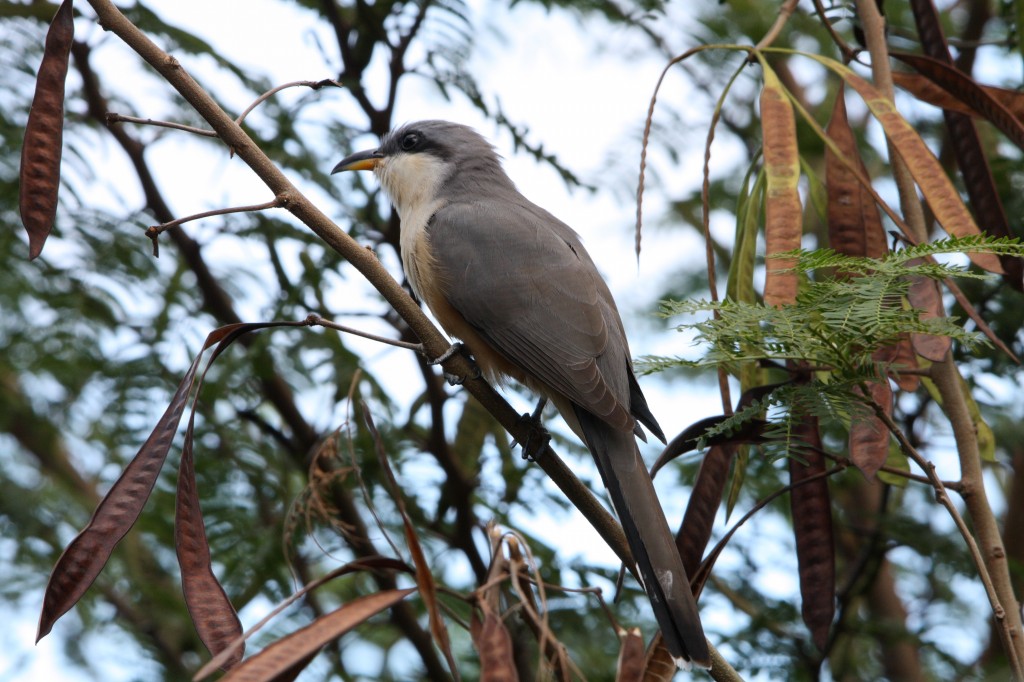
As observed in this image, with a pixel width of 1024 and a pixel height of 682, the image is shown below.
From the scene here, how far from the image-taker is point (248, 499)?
4.58 metres

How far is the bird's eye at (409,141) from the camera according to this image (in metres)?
4.79

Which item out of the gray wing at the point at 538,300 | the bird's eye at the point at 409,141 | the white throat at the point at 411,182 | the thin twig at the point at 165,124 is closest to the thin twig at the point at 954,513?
the gray wing at the point at 538,300

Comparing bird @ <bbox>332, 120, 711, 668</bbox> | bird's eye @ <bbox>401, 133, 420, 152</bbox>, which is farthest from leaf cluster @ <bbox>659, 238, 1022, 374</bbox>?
bird's eye @ <bbox>401, 133, 420, 152</bbox>

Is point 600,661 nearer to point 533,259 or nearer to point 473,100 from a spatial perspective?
point 533,259

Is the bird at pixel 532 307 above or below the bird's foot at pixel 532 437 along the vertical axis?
above

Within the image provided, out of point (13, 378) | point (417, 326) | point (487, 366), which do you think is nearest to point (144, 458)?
point (417, 326)

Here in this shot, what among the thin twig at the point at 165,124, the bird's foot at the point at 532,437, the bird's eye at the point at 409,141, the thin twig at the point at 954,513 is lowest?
the thin twig at the point at 954,513

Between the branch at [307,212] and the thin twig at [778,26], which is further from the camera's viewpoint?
the thin twig at [778,26]

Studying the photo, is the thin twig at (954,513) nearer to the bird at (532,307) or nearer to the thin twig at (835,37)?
the bird at (532,307)

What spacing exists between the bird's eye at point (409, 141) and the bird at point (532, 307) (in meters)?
0.09

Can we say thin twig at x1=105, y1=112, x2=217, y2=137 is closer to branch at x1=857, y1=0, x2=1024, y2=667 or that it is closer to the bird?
the bird

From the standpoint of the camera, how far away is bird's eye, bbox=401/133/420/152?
4.79 metres

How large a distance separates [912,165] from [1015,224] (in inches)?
57.2

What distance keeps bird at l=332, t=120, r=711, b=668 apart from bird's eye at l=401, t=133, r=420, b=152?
89 mm
